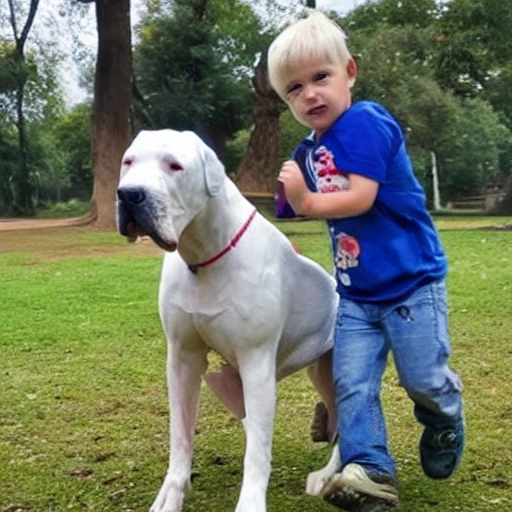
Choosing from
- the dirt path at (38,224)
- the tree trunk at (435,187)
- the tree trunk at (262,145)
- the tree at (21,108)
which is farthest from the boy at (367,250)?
the tree trunk at (435,187)

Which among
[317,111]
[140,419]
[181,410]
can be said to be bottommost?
[140,419]

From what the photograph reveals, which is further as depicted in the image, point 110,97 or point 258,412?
point 110,97

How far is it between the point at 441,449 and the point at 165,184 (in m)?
1.20

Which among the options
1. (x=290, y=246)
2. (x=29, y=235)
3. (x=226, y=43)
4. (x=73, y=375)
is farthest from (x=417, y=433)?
(x=226, y=43)

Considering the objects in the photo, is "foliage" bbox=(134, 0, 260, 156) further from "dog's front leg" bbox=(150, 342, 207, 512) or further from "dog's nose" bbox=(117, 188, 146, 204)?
"dog's nose" bbox=(117, 188, 146, 204)

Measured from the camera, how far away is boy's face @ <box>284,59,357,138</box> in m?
2.44

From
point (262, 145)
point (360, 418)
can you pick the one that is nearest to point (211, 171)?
point (360, 418)

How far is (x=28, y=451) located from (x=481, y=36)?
2705 cm

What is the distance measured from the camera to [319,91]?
245 centimetres

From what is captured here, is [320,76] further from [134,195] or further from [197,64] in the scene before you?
[197,64]

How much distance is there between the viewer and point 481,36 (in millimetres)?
27828

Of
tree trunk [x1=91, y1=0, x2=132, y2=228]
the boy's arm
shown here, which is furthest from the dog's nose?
tree trunk [x1=91, y1=0, x2=132, y2=228]

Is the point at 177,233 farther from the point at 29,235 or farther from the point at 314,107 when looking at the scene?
the point at 29,235

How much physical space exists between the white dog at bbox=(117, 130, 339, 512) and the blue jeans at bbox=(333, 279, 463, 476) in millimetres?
207
